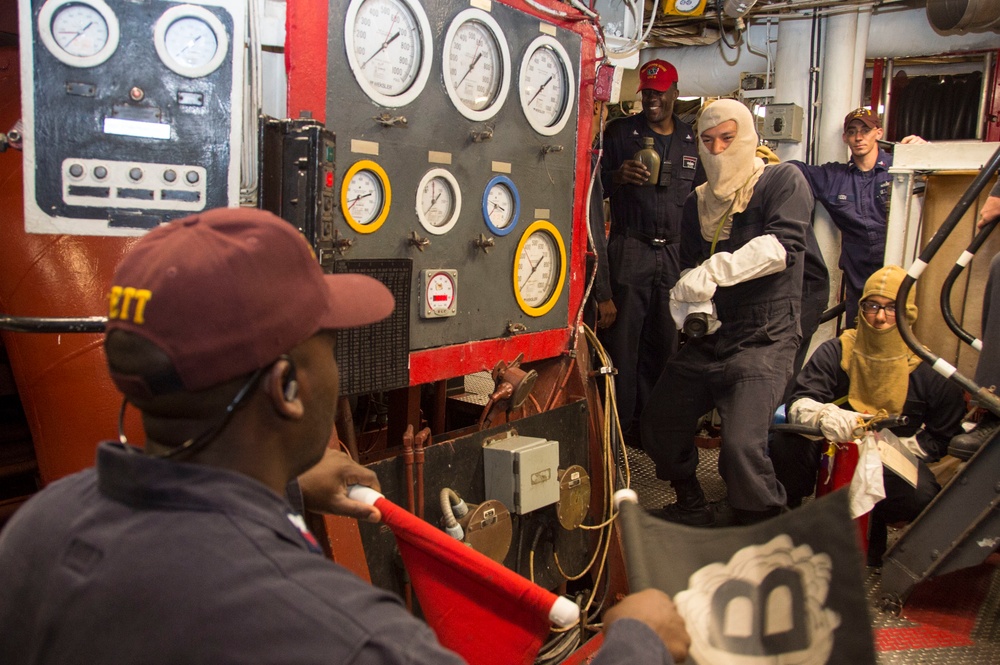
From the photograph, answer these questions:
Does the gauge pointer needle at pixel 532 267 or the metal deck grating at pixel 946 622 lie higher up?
the gauge pointer needle at pixel 532 267

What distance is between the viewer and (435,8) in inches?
93.3

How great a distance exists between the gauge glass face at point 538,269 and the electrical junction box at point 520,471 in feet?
1.70

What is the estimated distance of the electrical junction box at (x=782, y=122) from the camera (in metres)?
5.57

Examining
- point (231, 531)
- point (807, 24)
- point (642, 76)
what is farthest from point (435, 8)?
point (807, 24)

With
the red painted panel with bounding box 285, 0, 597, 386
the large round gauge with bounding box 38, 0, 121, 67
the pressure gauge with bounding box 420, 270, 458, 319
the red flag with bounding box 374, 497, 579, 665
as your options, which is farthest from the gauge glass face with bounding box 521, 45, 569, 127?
the red flag with bounding box 374, 497, 579, 665

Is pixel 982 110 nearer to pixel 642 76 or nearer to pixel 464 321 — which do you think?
pixel 642 76

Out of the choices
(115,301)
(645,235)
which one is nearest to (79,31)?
(115,301)

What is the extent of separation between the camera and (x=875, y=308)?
12.0 feet

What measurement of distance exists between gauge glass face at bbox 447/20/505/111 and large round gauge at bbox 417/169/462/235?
0.26 meters

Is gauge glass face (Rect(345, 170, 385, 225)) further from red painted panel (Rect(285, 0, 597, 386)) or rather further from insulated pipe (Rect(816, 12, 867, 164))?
insulated pipe (Rect(816, 12, 867, 164))

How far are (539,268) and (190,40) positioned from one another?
1.45m

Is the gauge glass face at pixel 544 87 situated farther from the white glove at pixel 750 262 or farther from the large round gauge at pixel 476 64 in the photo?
the white glove at pixel 750 262

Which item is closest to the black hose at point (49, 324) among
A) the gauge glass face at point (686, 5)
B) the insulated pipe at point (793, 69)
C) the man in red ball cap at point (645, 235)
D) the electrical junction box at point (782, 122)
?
the man in red ball cap at point (645, 235)

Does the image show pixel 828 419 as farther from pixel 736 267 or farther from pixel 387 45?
pixel 387 45
